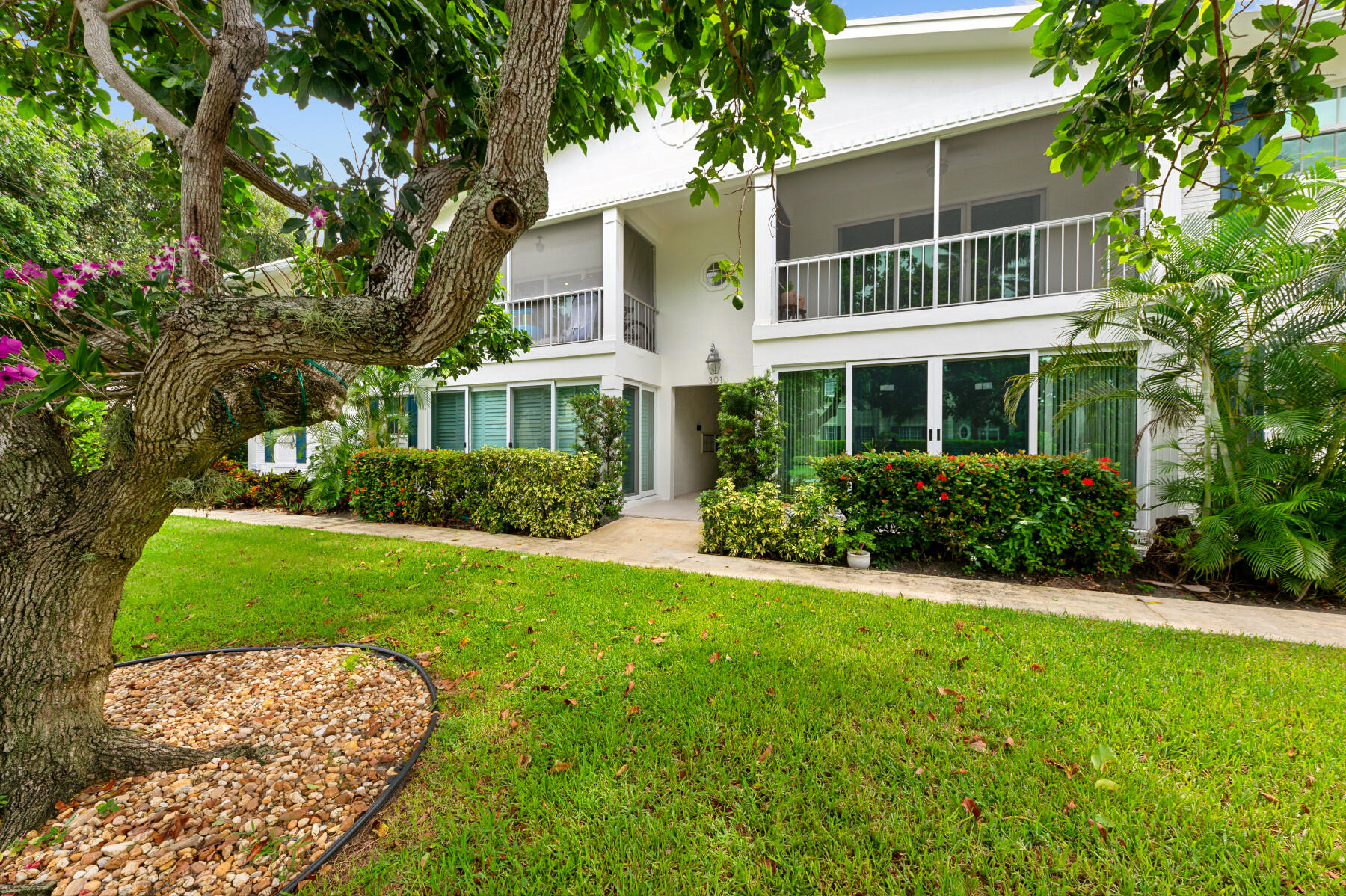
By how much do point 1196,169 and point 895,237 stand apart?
6.29m

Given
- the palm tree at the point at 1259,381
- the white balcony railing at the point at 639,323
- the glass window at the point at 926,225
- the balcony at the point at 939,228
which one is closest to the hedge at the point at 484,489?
the white balcony railing at the point at 639,323

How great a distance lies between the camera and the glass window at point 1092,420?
606 centimetres

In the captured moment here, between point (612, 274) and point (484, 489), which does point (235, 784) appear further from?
point (612, 274)

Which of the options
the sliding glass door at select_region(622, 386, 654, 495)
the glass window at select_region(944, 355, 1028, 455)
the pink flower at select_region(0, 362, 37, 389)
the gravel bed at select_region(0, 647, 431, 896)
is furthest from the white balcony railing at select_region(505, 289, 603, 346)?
the pink flower at select_region(0, 362, 37, 389)

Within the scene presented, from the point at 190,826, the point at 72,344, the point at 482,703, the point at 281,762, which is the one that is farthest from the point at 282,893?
the point at 72,344

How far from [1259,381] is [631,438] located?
7896 mm

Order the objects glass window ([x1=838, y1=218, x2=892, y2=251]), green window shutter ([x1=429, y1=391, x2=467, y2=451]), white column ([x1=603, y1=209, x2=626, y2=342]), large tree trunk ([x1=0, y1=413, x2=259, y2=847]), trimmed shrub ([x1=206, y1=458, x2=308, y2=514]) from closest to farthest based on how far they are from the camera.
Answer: large tree trunk ([x1=0, y1=413, x2=259, y2=847]) < glass window ([x1=838, y1=218, x2=892, y2=251]) < white column ([x1=603, y1=209, x2=626, y2=342]) < trimmed shrub ([x1=206, y1=458, x2=308, y2=514]) < green window shutter ([x1=429, y1=391, x2=467, y2=451])

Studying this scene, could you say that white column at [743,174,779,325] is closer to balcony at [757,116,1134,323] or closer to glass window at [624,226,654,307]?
balcony at [757,116,1134,323]

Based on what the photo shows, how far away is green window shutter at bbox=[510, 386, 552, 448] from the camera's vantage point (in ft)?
30.8

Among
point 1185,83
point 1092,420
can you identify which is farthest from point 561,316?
point 1185,83

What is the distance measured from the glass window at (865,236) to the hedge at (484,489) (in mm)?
5539

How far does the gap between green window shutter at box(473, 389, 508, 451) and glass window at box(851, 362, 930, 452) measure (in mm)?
6465

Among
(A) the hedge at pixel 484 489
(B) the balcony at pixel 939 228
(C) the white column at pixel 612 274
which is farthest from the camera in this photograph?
(C) the white column at pixel 612 274

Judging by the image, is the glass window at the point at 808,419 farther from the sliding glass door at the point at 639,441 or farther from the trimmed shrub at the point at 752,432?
the sliding glass door at the point at 639,441
